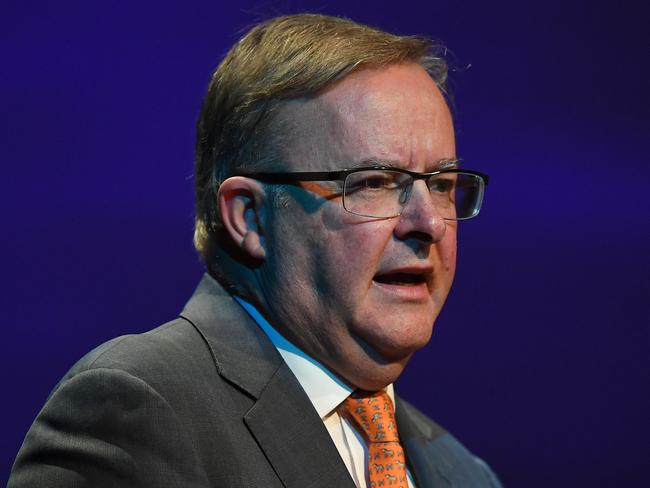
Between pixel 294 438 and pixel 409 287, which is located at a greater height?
pixel 409 287

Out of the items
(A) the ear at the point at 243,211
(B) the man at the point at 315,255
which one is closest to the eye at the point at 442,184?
(B) the man at the point at 315,255

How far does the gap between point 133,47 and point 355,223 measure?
96 cm

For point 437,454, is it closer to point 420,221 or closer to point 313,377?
point 313,377

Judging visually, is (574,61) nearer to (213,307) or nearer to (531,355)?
(531,355)

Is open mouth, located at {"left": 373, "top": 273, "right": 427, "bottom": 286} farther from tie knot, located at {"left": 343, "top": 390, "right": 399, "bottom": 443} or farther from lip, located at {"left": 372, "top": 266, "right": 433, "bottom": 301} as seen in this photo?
tie knot, located at {"left": 343, "top": 390, "right": 399, "bottom": 443}

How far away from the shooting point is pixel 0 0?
7.25ft

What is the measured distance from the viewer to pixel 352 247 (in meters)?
1.70

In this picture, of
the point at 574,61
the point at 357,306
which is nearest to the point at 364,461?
the point at 357,306

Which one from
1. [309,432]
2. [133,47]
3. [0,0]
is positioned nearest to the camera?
[309,432]

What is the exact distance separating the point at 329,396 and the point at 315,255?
259mm

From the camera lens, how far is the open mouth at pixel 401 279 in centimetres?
175

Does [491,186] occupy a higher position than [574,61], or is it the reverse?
[574,61]

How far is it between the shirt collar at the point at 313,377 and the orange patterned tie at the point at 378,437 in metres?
0.04

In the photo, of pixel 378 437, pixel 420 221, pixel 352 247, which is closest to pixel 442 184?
pixel 420 221
